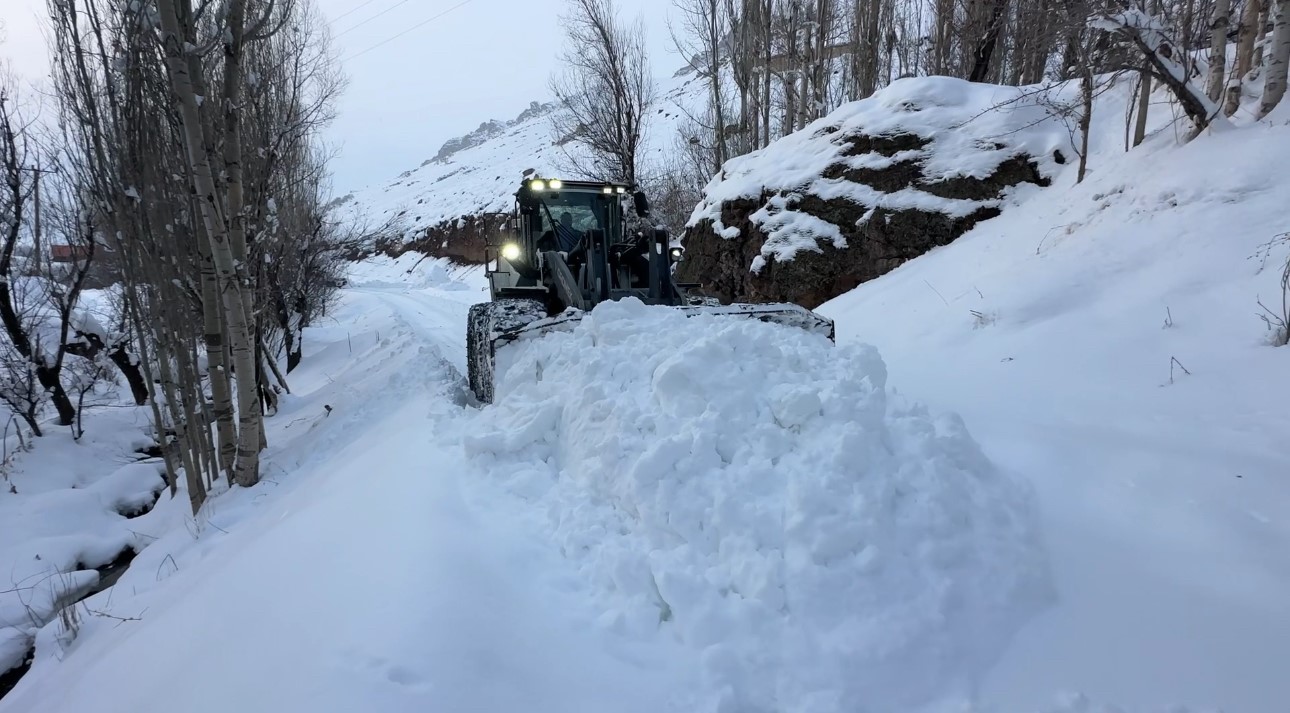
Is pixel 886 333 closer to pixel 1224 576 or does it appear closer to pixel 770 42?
pixel 1224 576

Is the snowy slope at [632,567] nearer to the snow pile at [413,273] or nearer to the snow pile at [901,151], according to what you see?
the snow pile at [901,151]

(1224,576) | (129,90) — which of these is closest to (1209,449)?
(1224,576)

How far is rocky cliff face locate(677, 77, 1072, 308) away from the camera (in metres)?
9.59

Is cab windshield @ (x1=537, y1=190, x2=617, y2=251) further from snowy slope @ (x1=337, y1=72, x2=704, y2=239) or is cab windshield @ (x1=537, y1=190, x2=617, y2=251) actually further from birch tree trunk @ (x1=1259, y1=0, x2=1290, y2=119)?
snowy slope @ (x1=337, y1=72, x2=704, y2=239)

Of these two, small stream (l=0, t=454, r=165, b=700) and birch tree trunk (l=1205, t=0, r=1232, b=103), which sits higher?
birch tree trunk (l=1205, t=0, r=1232, b=103)

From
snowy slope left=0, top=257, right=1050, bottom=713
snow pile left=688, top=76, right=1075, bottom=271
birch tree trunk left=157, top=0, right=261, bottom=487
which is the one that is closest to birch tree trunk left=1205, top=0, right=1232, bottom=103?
snow pile left=688, top=76, right=1075, bottom=271

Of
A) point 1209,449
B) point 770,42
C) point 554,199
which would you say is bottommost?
point 1209,449

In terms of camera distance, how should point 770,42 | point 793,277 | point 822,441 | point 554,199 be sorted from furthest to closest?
1. point 770,42
2. point 793,277
3. point 554,199
4. point 822,441

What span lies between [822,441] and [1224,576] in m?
1.71

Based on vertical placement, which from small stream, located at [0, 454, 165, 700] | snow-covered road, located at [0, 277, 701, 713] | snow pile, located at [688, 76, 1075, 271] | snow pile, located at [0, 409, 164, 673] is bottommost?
small stream, located at [0, 454, 165, 700]

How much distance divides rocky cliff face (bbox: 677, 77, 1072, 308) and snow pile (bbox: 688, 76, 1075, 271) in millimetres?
20

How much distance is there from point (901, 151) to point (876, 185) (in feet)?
2.29

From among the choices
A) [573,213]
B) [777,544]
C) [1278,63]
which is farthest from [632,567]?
[1278,63]

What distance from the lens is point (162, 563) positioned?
5.03 metres
